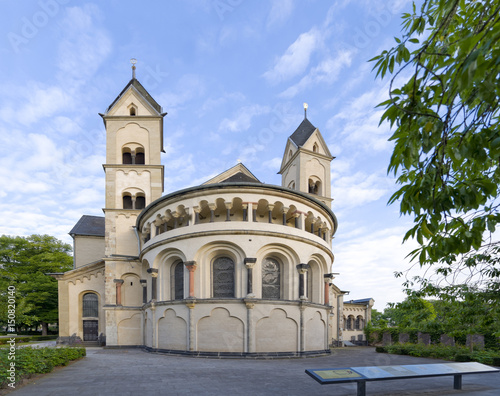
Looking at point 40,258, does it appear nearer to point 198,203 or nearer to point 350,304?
point 198,203

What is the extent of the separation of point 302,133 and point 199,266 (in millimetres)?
18797

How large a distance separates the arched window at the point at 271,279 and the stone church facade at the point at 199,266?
2.4 inches

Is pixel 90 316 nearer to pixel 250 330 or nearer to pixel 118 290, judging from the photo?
pixel 118 290

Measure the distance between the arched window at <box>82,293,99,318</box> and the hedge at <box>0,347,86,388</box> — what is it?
48.7 ft

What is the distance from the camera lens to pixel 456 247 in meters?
3.41

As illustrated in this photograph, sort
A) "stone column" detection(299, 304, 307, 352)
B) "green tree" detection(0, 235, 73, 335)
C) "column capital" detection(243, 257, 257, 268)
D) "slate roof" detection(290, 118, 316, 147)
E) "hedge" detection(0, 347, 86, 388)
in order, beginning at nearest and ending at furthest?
"hedge" detection(0, 347, 86, 388) → "column capital" detection(243, 257, 257, 268) → "stone column" detection(299, 304, 307, 352) → "slate roof" detection(290, 118, 316, 147) → "green tree" detection(0, 235, 73, 335)

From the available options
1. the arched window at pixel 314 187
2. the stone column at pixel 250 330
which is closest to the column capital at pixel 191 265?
the stone column at pixel 250 330

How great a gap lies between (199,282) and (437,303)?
1430 centimetres

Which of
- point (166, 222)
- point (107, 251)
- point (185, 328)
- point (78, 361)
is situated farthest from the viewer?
point (107, 251)

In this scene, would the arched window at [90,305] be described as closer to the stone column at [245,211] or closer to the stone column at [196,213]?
the stone column at [196,213]

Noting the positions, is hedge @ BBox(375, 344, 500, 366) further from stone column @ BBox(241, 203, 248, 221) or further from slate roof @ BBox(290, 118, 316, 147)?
slate roof @ BBox(290, 118, 316, 147)

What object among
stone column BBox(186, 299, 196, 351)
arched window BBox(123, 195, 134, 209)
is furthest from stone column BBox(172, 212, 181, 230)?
arched window BBox(123, 195, 134, 209)

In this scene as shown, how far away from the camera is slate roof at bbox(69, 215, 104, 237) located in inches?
1489

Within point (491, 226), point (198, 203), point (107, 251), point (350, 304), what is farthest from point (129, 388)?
point (350, 304)
